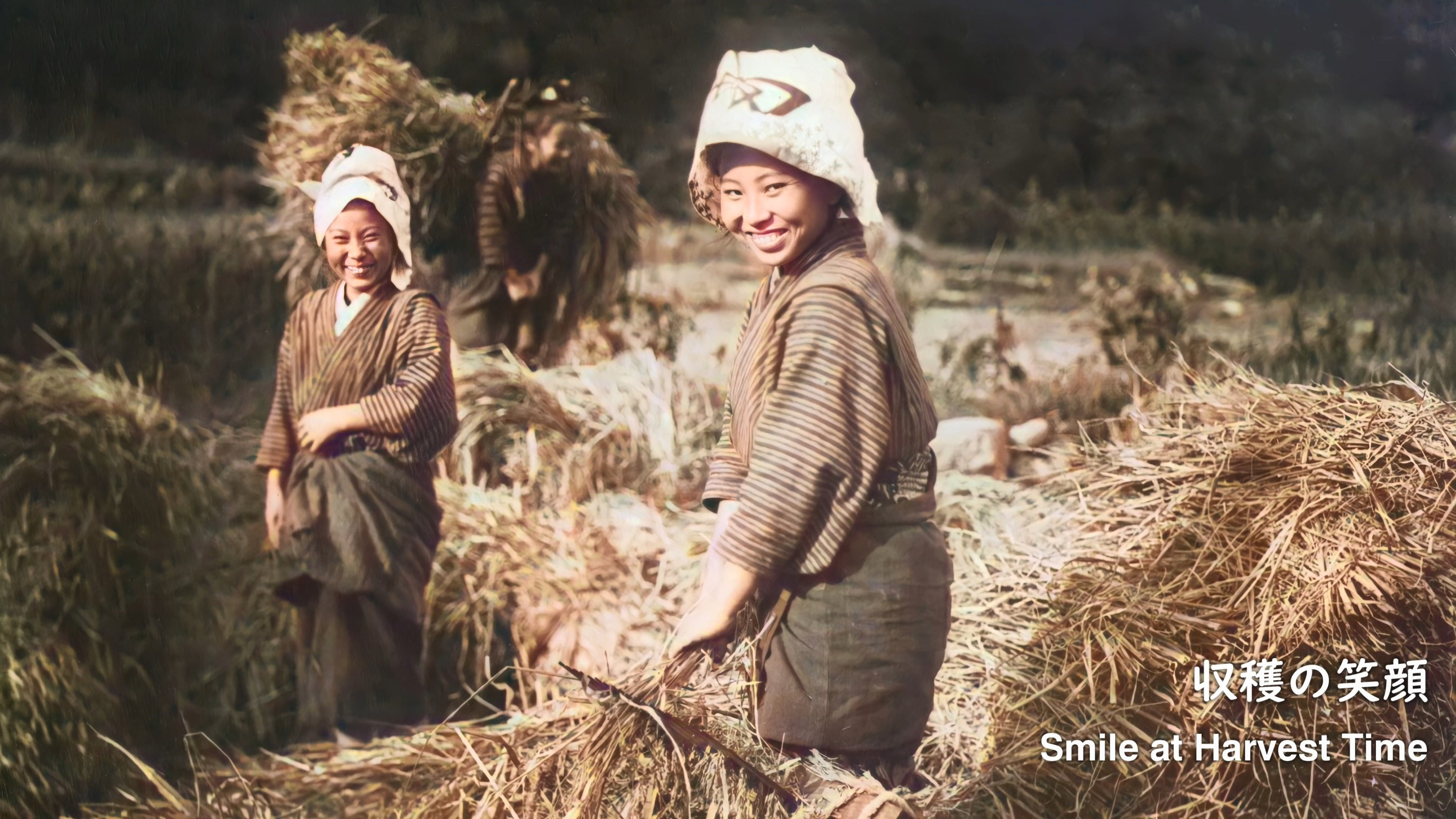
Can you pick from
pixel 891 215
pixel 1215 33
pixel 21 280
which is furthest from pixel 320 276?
pixel 1215 33

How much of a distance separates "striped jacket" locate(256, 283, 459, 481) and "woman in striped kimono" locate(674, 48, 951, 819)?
26.4 inches

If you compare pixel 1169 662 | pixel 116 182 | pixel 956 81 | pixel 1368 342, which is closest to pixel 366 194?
pixel 116 182

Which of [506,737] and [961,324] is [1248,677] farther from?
[506,737]

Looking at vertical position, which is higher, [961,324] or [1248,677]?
[961,324]

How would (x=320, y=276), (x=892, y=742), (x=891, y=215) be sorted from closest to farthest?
1. (x=892, y=742)
2. (x=320, y=276)
3. (x=891, y=215)

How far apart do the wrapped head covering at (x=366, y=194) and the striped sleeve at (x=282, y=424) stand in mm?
270

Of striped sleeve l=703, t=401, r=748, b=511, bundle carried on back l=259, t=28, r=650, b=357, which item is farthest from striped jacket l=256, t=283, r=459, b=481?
striped sleeve l=703, t=401, r=748, b=511

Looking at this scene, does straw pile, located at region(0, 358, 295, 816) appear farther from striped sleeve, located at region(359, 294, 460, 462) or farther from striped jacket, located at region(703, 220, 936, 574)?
striped jacket, located at region(703, 220, 936, 574)

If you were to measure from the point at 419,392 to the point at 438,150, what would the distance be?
1.93ft

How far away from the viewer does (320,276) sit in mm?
2410

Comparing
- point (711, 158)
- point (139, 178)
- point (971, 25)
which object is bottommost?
point (139, 178)

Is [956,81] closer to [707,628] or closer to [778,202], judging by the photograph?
Result: [778,202]

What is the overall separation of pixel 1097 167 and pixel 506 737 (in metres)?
1.88

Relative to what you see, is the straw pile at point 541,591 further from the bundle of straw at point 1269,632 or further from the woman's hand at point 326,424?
the bundle of straw at point 1269,632
